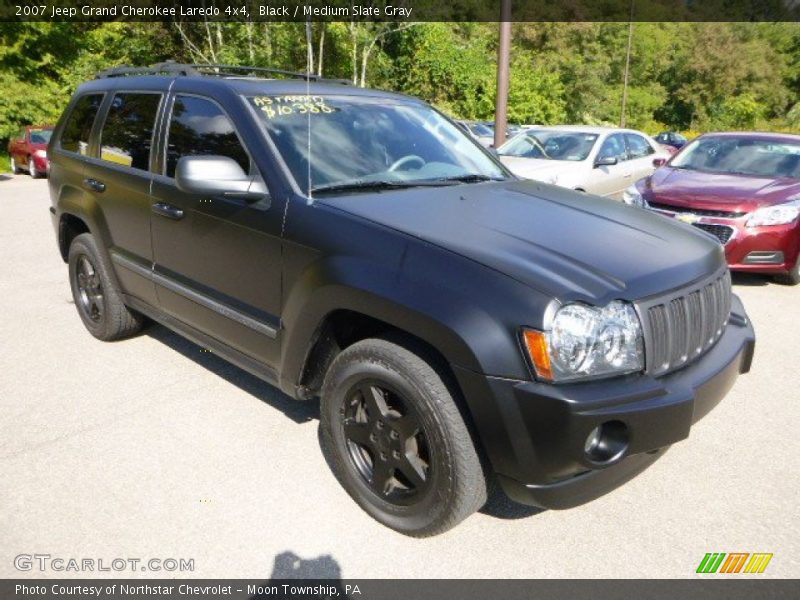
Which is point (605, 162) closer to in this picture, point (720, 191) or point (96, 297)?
point (720, 191)

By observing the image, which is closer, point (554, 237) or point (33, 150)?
point (554, 237)

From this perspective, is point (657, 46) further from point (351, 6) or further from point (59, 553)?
point (59, 553)

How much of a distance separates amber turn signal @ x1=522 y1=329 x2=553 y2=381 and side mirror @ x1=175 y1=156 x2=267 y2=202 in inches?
57.6

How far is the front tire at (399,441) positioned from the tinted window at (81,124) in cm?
296

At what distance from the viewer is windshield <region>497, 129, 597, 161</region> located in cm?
930

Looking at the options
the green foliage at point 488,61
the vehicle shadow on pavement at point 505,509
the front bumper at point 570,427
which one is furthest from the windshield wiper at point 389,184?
the green foliage at point 488,61

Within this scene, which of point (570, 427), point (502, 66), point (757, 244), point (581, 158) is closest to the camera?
point (570, 427)

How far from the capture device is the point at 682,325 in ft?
8.16

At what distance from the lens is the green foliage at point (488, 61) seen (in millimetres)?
20375

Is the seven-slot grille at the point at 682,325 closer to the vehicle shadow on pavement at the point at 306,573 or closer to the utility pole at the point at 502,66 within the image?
the vehicle shadow on pavement at the point at 306,573

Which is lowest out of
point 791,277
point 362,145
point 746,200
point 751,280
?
point 751,280

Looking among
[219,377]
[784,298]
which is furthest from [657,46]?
[219,377]

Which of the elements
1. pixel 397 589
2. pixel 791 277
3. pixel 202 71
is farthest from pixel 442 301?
pixel 791 277

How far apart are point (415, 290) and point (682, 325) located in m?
1.08
